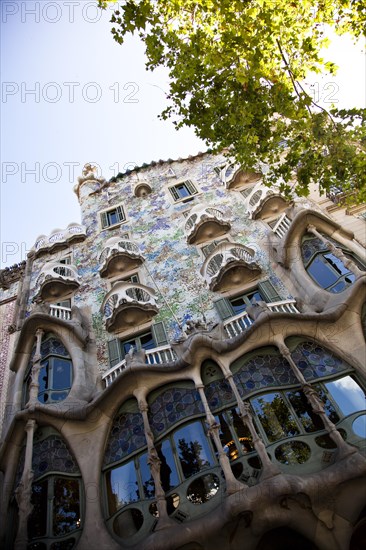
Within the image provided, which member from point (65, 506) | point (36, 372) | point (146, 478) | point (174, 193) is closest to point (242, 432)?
point (146, 478)

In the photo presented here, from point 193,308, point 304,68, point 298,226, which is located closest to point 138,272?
point 193,308

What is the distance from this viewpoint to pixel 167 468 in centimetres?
842

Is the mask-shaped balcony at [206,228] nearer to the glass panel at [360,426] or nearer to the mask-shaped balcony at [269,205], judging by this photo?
the mask-shaped balcony at [269,205]

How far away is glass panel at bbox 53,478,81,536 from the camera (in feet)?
27.1

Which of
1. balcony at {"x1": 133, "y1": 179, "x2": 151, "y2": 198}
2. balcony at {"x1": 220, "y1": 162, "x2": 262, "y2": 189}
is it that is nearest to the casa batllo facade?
balcony at {"x1": 220, "y1": 162, "x2": 262, "y2": 189}

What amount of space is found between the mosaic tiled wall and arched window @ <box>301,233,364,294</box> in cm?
100

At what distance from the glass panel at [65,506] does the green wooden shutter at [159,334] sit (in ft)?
13.3

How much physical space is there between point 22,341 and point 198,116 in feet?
26.3

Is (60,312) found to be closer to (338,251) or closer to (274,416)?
(274,416)

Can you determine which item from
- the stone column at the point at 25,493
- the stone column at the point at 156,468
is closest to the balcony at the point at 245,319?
the stone column at the point at 156,468

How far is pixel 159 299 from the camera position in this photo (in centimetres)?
1302

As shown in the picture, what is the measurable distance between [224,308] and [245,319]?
3.59ft

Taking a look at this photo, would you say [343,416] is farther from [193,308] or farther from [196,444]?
[193,308]

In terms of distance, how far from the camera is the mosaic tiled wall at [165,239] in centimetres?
1247
